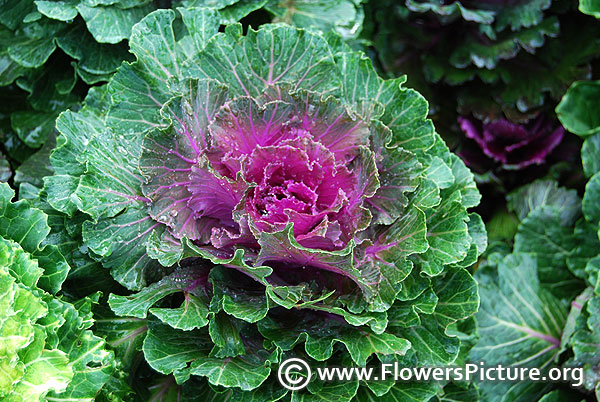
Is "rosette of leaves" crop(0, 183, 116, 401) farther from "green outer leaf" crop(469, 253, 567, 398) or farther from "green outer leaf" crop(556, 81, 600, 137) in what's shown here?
"green outer leaf" crop(556, 81, 600, 137)

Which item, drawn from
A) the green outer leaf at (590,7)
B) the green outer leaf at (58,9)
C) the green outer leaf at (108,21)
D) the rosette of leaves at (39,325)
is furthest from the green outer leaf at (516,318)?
the green outer leaf at (58,9)

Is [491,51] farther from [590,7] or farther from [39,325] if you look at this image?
[39,325]

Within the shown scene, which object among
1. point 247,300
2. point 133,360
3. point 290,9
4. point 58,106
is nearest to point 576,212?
point 290,9

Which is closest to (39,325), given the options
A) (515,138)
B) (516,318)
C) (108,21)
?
(108,21)

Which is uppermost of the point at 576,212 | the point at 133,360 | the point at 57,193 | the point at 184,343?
the point at 57,193

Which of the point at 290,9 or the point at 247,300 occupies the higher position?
the point at 290,9

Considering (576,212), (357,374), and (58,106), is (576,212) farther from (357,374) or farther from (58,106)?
(58,106)

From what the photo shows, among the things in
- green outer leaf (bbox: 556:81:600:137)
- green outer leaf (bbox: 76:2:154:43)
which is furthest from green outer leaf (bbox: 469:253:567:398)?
green outer leaf (bbox: 76:2:154:43)
